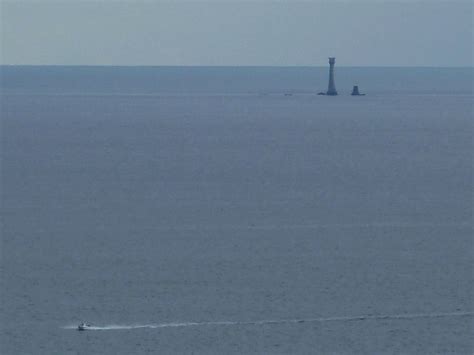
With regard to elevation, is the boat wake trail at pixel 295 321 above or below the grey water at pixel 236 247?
below

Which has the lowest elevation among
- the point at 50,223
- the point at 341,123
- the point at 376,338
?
the point at 376,338

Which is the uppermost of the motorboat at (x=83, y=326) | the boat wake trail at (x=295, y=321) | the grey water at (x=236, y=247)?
the grey water at (x=236, y=247)

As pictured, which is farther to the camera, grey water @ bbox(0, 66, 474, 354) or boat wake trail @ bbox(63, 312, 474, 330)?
boat wake trail @ bbox(63, 312, 474, 330)

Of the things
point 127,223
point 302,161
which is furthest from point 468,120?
point 127,223

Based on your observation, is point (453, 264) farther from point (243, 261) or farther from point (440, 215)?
point (440, 215)

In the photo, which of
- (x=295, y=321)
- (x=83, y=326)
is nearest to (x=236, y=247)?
(x=295, y=321)

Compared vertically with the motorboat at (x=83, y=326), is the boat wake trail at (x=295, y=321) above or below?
above

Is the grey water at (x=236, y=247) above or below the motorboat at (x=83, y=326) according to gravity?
above

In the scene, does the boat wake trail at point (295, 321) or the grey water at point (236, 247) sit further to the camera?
the boat wake trail at point (295, 321)

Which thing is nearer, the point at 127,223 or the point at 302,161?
the point at 127,223
